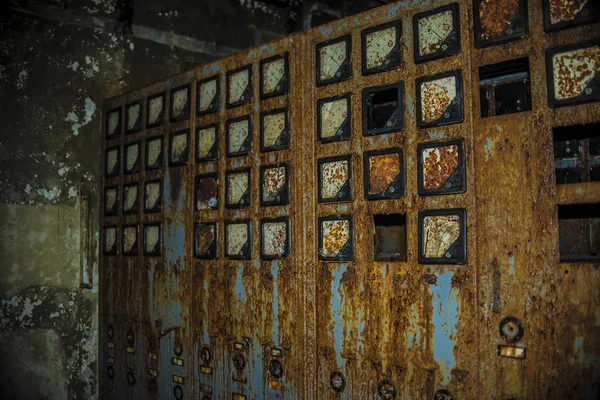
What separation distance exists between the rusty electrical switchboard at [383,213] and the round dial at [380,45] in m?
0.01

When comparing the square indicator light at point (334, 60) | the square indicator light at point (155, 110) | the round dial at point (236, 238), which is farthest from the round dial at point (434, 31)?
the square indicator light at point (155, 110)

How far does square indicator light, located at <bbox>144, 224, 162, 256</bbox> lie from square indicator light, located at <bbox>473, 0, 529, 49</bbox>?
260 cm

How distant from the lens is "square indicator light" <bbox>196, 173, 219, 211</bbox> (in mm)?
3428

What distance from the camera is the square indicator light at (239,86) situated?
3.29 m

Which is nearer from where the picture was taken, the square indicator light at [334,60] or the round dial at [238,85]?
the square indicator light at [334,60]

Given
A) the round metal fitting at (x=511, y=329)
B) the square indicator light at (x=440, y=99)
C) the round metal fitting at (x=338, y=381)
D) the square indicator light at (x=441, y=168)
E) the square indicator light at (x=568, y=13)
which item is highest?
the square indicator light at (x=568, y=13)

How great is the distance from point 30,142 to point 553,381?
406cm

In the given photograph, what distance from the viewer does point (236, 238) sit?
3270 mm

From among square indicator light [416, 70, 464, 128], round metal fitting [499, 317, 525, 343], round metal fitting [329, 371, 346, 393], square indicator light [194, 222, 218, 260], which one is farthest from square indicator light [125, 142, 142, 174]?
round metal fitting [499, 317, 525, 343]

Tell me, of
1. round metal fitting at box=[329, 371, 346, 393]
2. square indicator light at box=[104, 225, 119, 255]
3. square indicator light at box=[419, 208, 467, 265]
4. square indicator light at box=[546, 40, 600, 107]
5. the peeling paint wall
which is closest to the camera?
square indicator light at box=[546, 40, 600, 107]

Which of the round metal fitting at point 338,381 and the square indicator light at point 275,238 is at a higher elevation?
the square indicator light at point 275,238

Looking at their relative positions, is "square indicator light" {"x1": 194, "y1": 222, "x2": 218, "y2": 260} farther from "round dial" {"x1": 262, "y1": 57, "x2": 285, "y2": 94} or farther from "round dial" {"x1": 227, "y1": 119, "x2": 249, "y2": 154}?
"round dial" {"x1": 262, "y1": 57, "x2": 285, "y2": 94}

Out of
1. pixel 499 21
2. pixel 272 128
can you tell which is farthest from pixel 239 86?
pixel 499 21

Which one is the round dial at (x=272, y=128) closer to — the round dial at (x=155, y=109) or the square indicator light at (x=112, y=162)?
the round dial at (x=155, y=109)
